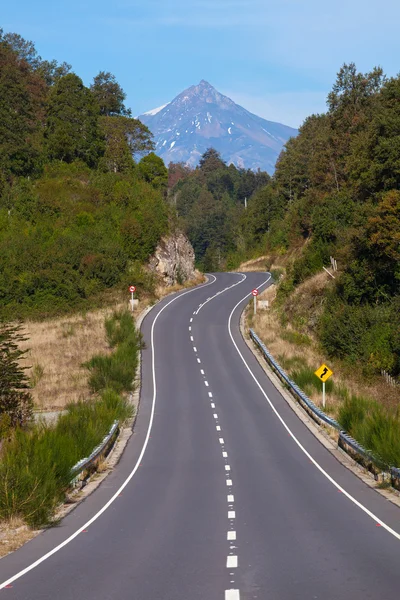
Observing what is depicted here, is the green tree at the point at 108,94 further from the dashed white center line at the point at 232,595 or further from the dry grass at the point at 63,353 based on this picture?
the dashed white center line at the point at 232,595

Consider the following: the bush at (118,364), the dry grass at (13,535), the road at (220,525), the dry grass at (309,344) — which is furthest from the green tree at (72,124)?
the dry grass at (13,535)

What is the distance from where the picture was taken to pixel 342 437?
2423 cm

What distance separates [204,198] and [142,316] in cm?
11640

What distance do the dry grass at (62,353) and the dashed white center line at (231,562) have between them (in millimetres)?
23628

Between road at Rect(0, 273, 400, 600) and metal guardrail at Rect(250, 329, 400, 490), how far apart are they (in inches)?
25.6

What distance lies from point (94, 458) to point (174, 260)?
60.9 metres

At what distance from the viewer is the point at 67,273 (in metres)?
67.3

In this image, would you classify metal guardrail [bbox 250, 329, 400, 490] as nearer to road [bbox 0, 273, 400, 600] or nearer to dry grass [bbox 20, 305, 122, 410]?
road [bbox 0, 273, 400, 600]

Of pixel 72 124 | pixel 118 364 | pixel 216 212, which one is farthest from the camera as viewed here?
pixel 216 212

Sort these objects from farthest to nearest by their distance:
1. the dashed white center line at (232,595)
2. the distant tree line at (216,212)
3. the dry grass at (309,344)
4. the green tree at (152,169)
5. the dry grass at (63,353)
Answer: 1. the distant tree line at (216,212)
2. the green tree at (152,169)
3. the dry grass at (63,353)
4. the dry grass at (309,344)
5. the dashed white center line at (232,595)

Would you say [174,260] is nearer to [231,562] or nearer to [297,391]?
[297,391]

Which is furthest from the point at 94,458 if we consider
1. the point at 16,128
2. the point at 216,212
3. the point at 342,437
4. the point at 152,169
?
the point at 216,212

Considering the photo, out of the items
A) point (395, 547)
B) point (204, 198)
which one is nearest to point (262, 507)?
point (395, 547)

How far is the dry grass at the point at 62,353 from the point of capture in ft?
124
